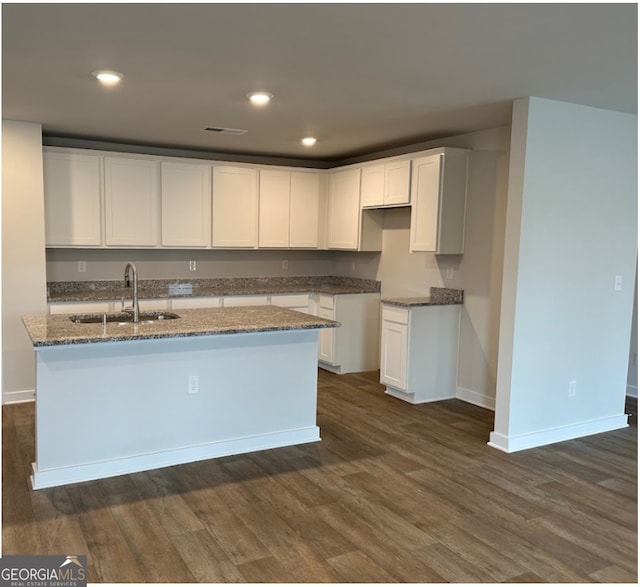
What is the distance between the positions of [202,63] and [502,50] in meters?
1.60

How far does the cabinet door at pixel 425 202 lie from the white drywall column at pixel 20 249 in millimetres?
3356

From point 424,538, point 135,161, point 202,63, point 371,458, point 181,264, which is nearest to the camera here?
point 424,538

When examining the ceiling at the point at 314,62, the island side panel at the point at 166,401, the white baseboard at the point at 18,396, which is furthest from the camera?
the white baseboard at the point at 18,396

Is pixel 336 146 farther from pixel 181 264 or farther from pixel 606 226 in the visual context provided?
pixel 606 226

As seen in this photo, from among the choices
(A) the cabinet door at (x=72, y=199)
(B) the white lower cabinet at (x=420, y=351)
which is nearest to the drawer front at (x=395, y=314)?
(B) the white lower cabinet at (x=420, y=351)

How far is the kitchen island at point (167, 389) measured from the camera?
3225mm

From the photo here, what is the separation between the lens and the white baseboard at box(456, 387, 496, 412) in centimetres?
489

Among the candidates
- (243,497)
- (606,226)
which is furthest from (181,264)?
(606,226)

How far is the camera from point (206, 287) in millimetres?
6402

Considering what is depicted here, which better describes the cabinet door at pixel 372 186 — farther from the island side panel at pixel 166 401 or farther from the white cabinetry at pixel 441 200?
the island side panel at pixel 166 401

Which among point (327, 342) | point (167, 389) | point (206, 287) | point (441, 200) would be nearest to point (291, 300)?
point (327, 342)

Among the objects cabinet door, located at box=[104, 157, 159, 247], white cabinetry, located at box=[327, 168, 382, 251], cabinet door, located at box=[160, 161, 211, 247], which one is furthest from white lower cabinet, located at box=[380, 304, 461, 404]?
cabinet door, located at box=[104, 157, 159, 247]

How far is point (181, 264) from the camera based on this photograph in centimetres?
629

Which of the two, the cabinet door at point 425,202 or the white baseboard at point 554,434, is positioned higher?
the cabinet door at point 425,202
